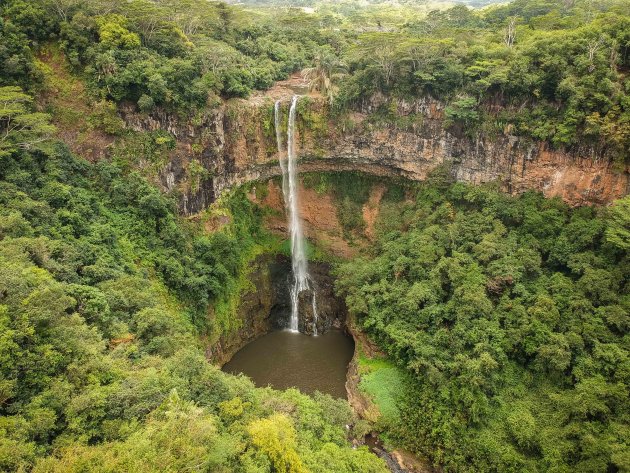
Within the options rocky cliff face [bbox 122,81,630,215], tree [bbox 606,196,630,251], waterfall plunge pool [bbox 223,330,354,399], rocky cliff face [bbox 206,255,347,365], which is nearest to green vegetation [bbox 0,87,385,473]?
rocky cliff face [bbox 206,255,347,365]

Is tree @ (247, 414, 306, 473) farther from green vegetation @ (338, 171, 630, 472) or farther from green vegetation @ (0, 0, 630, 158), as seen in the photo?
green vegetation @ (0, 0, 630, 158)

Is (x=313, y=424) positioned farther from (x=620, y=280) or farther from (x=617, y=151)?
(x=617, y=151)

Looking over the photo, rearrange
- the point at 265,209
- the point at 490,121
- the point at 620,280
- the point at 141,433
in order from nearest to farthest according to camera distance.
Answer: the point at 141,433
the point at 620,280
the point at 490,121
the point at 265,209

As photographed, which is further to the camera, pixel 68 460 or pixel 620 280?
pixel 620 280

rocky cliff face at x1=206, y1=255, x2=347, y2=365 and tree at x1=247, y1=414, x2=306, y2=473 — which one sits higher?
tree at x1=247, y1=414, x2=306, y2=473

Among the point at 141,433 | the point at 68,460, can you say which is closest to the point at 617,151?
the point at 141,433

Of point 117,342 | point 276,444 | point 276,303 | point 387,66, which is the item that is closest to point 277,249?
point 276,303

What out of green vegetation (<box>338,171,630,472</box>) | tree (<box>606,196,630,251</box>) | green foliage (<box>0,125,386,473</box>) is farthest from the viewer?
tree (<box>606,196,630,251</box>)
